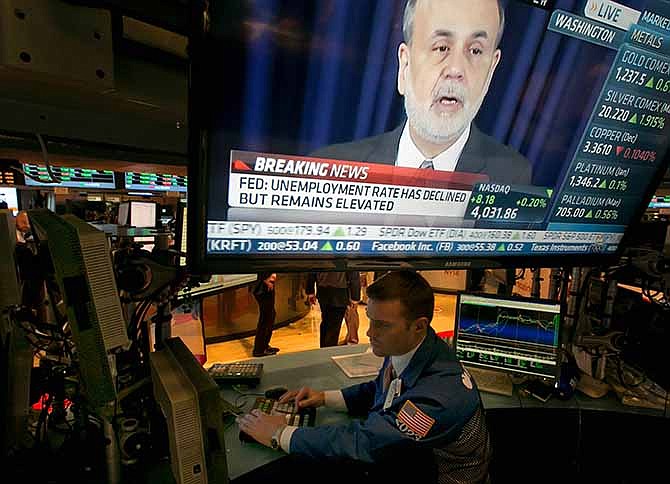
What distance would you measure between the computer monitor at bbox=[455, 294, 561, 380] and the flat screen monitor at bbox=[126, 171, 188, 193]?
3186 millimetres

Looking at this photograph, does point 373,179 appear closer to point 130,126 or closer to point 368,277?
point 130,126

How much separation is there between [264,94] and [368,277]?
20.0ft

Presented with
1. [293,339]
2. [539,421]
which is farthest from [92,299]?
[293,339]

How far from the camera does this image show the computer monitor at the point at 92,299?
0.71 m

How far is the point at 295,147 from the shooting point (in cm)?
90

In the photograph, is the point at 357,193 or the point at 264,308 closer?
the point at 357,193

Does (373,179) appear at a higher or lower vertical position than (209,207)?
higher

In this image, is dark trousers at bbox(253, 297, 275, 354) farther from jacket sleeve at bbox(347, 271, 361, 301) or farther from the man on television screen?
the man on television screen

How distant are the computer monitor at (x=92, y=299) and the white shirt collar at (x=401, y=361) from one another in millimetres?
996

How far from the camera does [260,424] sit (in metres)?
1.27

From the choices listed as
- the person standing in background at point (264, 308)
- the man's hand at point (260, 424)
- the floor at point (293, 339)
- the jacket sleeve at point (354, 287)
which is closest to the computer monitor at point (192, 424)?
the man's hand at point (260, 424)

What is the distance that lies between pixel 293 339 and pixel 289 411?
3312 millimetres

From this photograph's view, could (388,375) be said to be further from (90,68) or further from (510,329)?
(90,68)

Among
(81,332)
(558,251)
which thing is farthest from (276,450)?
(558,251)
